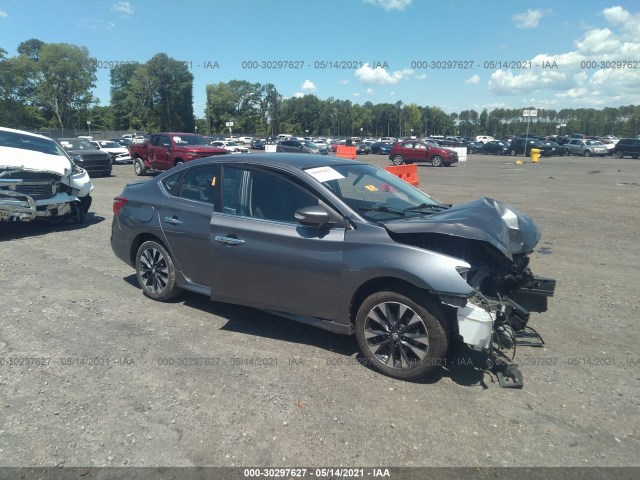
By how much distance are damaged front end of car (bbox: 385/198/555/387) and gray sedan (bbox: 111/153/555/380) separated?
12 mm

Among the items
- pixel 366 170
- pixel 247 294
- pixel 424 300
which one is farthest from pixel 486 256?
pixel 247 294

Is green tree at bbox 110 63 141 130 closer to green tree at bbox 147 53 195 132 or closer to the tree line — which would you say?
the tree line

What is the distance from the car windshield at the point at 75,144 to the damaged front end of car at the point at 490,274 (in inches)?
795

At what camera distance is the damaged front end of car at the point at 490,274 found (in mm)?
3346

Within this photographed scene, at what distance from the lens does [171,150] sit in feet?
61.9

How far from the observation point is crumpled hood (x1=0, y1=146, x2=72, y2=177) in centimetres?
806

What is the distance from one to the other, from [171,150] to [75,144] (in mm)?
5011

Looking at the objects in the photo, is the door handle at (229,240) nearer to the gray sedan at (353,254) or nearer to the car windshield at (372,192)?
the gray sedan at (353,254)

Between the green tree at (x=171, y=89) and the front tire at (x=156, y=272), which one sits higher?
the green tree at (x=171, y=89)

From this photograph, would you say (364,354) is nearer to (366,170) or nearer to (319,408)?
(319,408)

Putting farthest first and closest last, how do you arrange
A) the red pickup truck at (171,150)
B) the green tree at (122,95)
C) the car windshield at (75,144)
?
the green tree at (122,95)
the car windshield at (75,144)
the red pickup truck at (171,150)

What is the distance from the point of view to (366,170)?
4.95 m

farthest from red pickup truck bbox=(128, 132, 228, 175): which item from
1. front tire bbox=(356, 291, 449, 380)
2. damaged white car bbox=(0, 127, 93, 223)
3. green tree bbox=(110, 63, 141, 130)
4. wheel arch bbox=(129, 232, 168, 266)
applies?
green tree bbox=(110, 63, 141, 130)

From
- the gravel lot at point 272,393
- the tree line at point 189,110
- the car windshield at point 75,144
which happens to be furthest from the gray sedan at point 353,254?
the tree line at point 189,110
